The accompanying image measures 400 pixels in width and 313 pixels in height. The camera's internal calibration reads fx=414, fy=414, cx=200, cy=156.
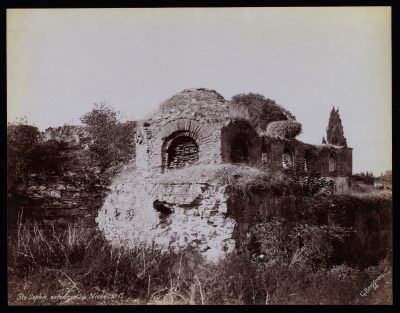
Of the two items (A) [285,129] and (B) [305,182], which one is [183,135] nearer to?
(B) [305,182]

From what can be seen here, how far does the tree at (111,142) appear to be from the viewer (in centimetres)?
1111

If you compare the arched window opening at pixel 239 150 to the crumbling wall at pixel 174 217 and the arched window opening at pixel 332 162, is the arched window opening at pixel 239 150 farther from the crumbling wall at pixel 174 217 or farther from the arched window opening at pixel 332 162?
the arched window opening at pixel 332 162

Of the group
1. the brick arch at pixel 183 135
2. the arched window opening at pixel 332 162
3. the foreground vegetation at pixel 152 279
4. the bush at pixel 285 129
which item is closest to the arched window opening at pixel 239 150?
the brick arch at pixel 183 135

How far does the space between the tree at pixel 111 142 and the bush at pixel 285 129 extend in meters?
3.97

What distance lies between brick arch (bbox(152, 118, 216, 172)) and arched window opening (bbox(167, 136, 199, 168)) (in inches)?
3.0

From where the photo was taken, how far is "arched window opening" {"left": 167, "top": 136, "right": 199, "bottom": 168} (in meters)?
9.30

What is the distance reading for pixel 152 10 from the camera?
7.11m

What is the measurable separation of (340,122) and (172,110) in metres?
3.58

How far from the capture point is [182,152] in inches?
370

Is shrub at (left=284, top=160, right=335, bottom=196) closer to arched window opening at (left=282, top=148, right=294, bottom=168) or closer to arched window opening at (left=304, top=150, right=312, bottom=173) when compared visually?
arched window opening at (left=282, top=148, right=294, bottom=168)

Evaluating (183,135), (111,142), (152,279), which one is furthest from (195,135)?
(111,142)
